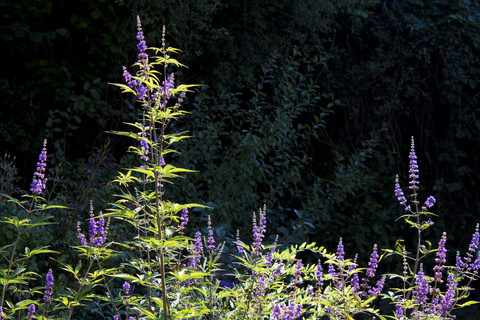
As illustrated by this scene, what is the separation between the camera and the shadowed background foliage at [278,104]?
15.8ft

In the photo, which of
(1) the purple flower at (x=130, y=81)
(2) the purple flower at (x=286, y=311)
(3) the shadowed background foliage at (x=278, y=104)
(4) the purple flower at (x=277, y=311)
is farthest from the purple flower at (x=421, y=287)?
(3) the shadowed background foliage at (x=278, y=104)

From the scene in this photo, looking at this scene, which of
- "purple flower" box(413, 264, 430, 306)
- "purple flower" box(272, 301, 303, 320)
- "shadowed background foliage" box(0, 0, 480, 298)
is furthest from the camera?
"shadowed background foliage" box(0, 0, 480, 298)

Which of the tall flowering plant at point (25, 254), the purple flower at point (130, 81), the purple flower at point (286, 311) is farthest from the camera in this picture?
the purple flower at point (286, 311)

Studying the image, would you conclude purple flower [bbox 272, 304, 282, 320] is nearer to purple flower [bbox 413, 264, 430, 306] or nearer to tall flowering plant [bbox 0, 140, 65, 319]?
purple flower [bbox 413, 264, 430, 306]

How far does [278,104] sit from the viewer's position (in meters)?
5.80

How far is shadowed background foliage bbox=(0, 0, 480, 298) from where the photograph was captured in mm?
4812

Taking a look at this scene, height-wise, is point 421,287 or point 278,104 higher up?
point 278,104

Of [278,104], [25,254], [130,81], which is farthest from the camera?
[278,104]

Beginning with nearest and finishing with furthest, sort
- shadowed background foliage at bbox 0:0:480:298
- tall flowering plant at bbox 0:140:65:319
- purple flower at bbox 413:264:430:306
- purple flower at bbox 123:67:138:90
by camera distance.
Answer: purple flower at bbox 123:67:138:90 < tall flowering plant at bbox 0:140:65:319 < purple flower at bbox 413:264:430:306 < shadowed background foliage at bbox 0:0:480:298

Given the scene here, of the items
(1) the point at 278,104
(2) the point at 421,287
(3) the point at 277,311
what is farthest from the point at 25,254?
(1) the point at 278,104

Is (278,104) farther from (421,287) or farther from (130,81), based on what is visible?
(130,81)

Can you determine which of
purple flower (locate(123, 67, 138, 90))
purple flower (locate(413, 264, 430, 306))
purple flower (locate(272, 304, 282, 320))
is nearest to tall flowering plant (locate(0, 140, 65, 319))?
purple flower (locate(123, 67, 138, 90))

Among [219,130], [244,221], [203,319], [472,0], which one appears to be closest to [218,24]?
[219,130]

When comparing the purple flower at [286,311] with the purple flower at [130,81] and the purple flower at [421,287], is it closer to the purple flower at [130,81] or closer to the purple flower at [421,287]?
the purple flower at [421,287]
